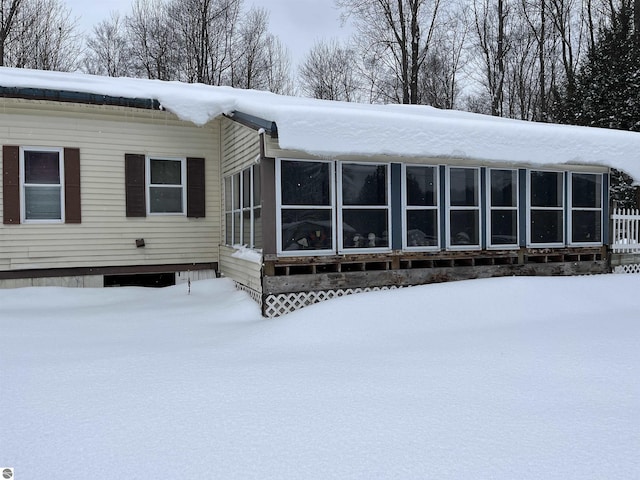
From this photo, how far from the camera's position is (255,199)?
8.09 m

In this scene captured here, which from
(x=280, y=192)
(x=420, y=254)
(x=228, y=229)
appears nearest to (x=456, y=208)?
(x=420, y=254)

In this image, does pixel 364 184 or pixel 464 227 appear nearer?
pixel 364 184

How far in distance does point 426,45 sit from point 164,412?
83.7ft

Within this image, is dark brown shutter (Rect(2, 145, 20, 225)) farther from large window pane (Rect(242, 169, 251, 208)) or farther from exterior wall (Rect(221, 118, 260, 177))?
large window pane (Rect(242, 169, 251, 208))

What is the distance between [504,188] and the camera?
30.2 ft

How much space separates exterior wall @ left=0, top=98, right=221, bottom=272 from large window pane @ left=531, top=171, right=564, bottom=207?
6515mm

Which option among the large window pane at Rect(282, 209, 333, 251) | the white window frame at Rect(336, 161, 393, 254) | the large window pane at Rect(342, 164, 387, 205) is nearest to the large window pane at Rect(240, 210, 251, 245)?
the large window pane at Rect(282, 209, 333, 251)

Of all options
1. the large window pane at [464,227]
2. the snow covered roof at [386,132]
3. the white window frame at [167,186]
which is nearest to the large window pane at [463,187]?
the large window pane at [464,227]

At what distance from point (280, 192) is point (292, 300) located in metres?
1.74

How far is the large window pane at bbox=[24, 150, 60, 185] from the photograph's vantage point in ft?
29.4

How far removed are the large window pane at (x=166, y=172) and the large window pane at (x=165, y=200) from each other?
0.49ft

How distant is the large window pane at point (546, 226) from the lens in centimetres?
950

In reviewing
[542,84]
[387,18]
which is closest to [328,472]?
[387,18]

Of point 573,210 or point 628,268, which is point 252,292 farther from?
point 628,268
